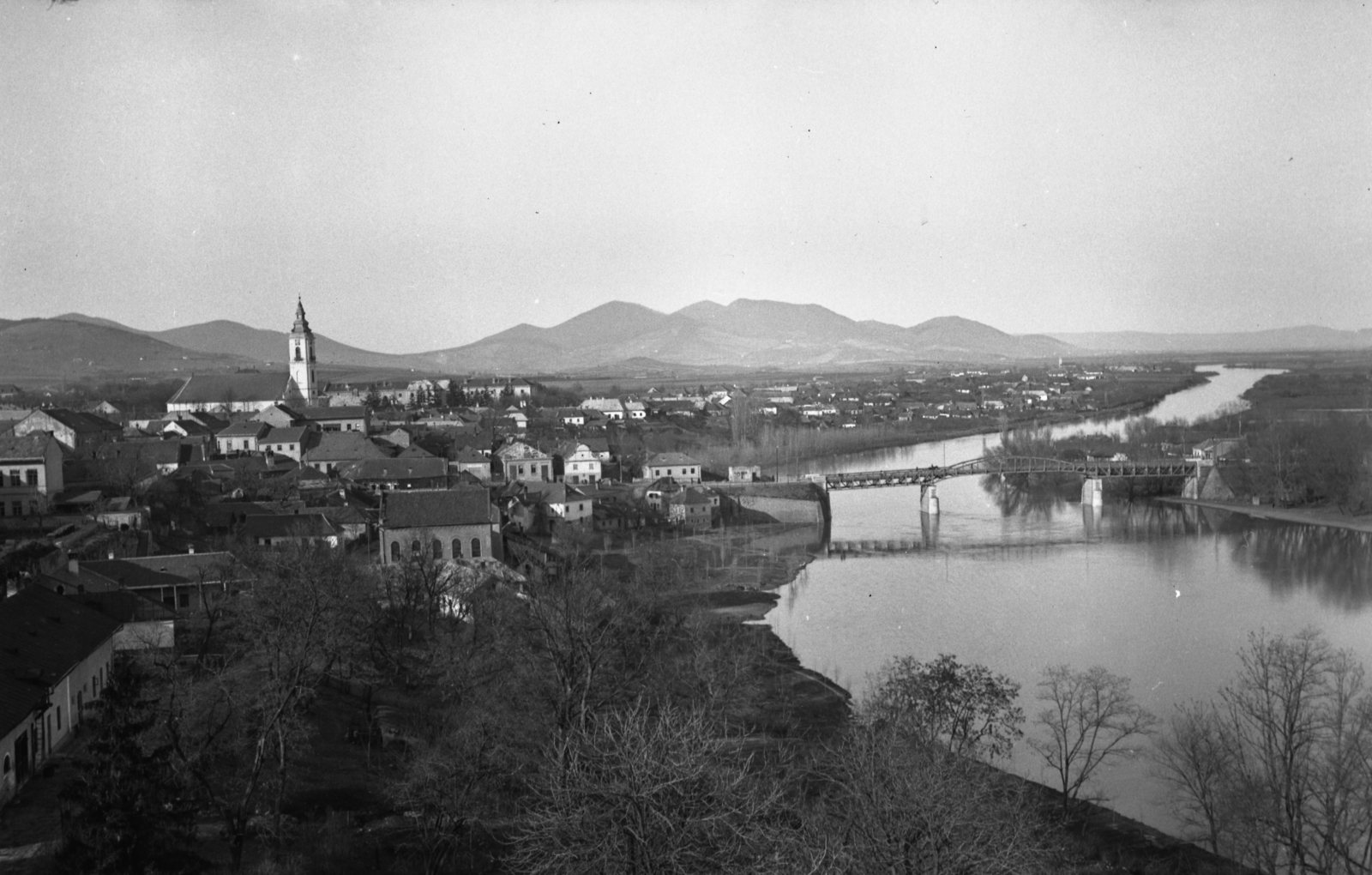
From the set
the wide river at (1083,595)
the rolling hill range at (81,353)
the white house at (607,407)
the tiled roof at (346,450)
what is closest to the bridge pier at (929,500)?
the wide river at (1083,595)

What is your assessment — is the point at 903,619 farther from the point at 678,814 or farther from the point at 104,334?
the point at 104,334

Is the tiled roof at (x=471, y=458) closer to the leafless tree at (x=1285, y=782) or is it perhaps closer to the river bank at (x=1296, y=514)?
the river bank at (x=1296, y=514)

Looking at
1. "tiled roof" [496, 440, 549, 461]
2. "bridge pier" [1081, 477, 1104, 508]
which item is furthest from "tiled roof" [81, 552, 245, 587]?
"bridge pier" [1081, 477, 1104, 508]

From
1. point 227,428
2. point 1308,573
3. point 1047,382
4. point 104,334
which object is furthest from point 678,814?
point 104,334

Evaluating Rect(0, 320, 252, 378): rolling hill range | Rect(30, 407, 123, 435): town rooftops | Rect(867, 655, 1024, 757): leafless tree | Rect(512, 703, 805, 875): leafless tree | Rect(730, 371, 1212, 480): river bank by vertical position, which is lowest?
Rect(730, 371, 1212, 480): river bank

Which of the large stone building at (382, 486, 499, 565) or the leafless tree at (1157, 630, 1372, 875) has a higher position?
the large stone building at (382, 486, 499, 565)

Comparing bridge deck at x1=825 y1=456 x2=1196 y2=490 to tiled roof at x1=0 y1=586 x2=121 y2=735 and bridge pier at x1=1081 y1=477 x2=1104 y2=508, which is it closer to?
bridge pier at x1=1081 y1=477 x2=1104 y2=508

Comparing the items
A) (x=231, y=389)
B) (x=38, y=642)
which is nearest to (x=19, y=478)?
(x=38, y=642)
